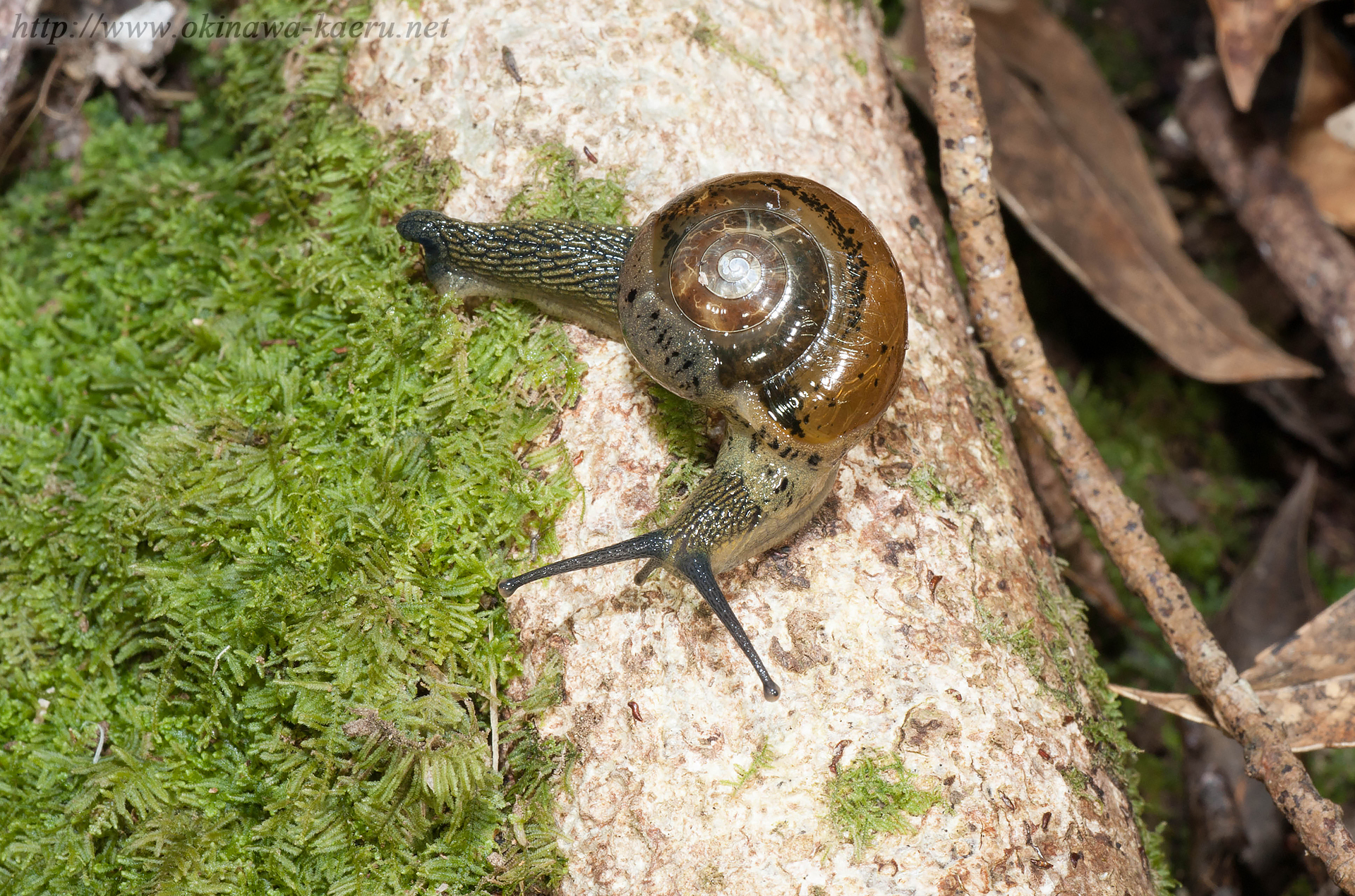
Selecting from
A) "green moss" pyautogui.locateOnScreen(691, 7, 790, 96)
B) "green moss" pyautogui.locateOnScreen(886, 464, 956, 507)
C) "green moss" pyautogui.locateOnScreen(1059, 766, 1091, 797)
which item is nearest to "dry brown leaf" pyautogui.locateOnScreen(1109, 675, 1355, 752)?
"green moss" pyautogui.locateOnScreen(1059, 766, 1091, 797)

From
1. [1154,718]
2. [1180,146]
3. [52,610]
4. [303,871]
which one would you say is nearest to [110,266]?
[52,610]

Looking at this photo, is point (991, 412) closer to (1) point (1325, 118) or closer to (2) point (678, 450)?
(2) point (678, 450)

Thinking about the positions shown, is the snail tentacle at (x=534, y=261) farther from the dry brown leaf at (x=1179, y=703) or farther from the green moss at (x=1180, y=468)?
the green moss at (x=1180, y=468)

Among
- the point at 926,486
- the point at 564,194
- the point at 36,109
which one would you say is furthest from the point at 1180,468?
the point at 36,109

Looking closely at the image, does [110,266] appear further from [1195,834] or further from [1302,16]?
[1302,16]

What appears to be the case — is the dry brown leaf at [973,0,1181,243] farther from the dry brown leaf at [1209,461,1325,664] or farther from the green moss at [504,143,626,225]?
the green moss at [504,143,626,225]

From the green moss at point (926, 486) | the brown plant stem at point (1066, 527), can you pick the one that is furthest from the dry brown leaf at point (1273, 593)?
the green moss at point (926, 486)
